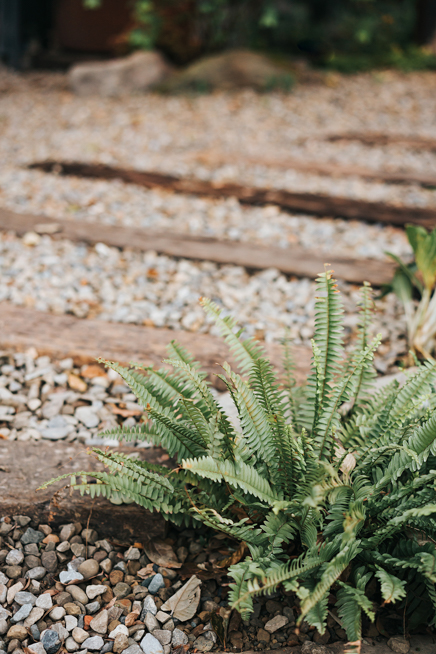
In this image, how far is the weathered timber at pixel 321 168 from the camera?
4.14m

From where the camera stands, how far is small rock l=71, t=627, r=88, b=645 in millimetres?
1176

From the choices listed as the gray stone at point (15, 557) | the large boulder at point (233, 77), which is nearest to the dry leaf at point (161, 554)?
the gray stone at point (15, 557)

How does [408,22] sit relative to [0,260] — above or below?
above

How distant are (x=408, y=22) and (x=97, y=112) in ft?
20.9

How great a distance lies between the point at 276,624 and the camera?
1.21 m

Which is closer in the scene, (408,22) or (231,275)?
(231,275)

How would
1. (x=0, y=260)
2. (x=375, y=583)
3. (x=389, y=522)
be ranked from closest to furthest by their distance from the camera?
(x=389, y=522)
(x=375, y=583)
(x=0, y=260)

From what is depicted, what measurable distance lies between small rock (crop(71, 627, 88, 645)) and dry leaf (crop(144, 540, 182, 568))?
25cm

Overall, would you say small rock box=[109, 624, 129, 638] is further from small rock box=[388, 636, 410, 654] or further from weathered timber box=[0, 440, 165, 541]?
small rock box=[388, 636, 410, 654]

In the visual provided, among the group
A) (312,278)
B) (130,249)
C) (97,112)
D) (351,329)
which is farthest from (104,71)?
(351,329)

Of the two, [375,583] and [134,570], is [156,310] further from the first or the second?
[375,583]

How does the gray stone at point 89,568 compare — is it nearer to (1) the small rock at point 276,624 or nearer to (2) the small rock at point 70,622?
(2) the small rock at point 70,622

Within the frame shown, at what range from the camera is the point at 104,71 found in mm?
6566

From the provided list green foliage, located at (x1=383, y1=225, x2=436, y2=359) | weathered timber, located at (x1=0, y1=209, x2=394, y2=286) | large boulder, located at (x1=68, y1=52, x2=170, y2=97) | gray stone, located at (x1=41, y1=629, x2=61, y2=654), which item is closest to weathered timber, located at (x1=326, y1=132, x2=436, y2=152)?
weathered timber, located at (x1=0, y1=209, x2=394, y2=286)
